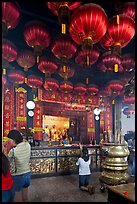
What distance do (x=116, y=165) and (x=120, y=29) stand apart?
2618 millimetres

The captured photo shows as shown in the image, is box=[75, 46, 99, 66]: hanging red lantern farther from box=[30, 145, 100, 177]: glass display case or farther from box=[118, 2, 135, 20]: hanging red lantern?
box=[30, 145, 100, 177]: glass display case

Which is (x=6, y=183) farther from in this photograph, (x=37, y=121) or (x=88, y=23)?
(x=37, y=121)

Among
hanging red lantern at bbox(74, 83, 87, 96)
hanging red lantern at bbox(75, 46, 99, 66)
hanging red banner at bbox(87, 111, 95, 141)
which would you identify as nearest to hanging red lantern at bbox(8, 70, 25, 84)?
hanging red lantern at bbox(75, 46, 99, 66)

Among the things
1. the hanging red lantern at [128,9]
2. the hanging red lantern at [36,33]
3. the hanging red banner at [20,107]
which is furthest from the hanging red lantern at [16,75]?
the hanging red lantern at [128,9]

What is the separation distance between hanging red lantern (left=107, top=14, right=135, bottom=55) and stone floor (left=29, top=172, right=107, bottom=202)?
9.43 ft

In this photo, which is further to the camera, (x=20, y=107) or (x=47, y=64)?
(x=20, y=107)

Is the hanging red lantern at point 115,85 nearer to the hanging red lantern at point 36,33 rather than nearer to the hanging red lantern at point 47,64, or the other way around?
the hanging red lantern at point 47,64

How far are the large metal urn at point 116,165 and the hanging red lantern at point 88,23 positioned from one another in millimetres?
2369

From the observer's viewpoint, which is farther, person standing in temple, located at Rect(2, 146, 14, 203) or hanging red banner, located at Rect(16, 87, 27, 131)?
hanging red banner, located at Rect(16, 87, 27, 131)

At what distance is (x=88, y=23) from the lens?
243cm

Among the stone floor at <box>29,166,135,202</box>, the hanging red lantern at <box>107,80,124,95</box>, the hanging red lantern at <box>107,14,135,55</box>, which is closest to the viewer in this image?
the hanging red lantern at <box>107,14,135,55</box>

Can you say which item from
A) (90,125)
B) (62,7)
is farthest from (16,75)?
(90,125)

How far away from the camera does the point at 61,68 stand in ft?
16.8

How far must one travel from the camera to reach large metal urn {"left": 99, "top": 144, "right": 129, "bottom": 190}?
3.91 meters
